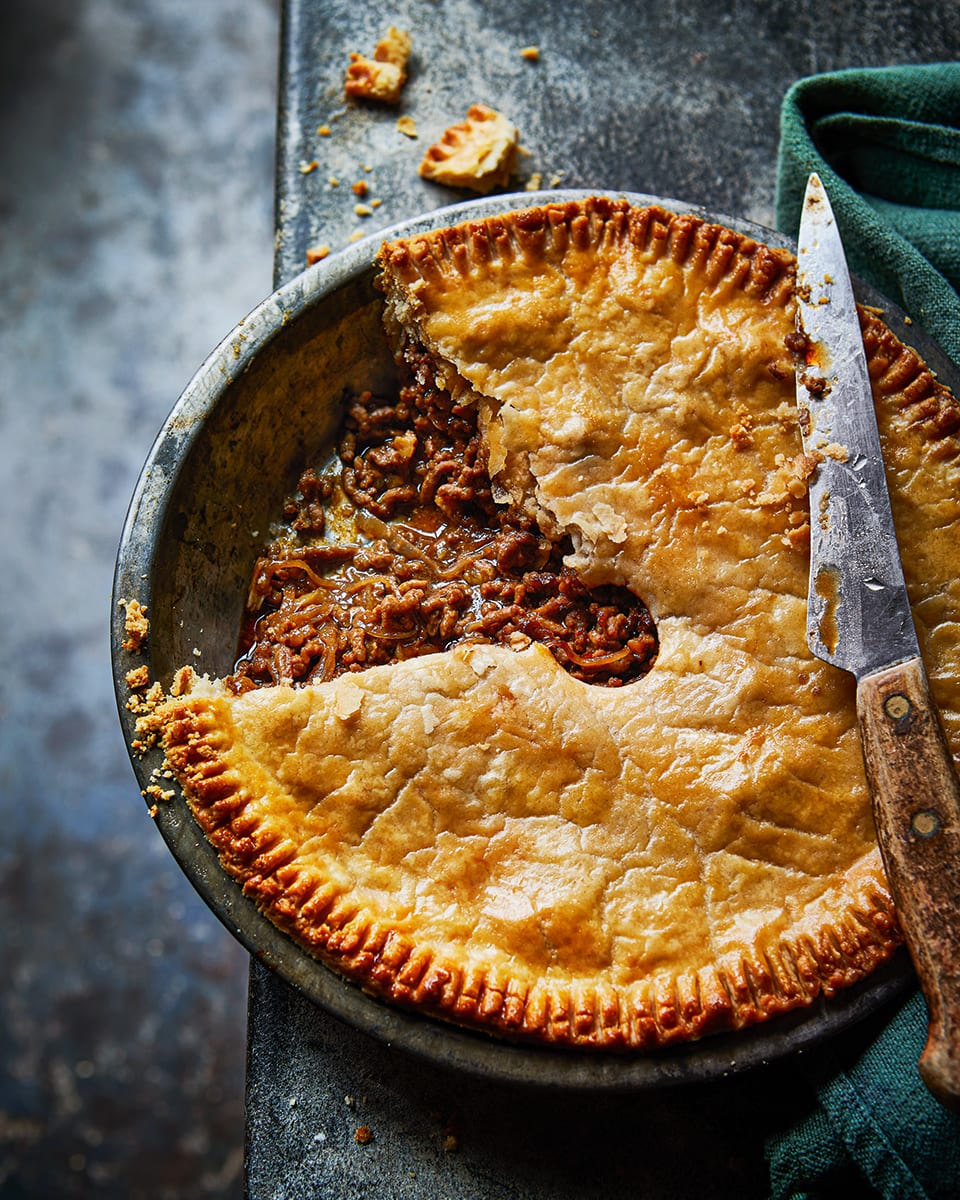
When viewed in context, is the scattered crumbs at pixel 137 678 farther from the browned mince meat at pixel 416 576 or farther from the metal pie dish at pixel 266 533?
the browned mince meat at pixel 416 576

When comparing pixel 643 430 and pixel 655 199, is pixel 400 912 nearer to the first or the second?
pixel 643 430

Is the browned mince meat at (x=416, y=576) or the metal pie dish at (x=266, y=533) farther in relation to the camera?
the browned mince meat at (x=416, y=576)

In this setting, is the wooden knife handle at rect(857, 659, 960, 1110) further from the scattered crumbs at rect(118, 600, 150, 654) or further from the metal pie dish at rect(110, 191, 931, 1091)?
→ the scattered crumbs at rect(118, 600, 150, 654)

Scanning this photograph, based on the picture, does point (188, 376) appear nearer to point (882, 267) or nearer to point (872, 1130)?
point (882, 267)

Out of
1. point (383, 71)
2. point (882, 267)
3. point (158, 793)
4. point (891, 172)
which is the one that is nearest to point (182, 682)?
point (158, 793)

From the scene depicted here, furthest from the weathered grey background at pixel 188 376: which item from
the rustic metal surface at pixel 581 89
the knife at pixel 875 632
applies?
the knife at pixel 875 632

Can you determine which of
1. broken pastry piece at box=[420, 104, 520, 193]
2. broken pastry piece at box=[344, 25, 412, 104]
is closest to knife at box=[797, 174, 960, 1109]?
broken pastry piece at box=[420, 104, 520, 193]

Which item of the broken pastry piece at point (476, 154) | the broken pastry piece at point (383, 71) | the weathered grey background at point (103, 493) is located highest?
the broken pastry piece at point (383, 71)
